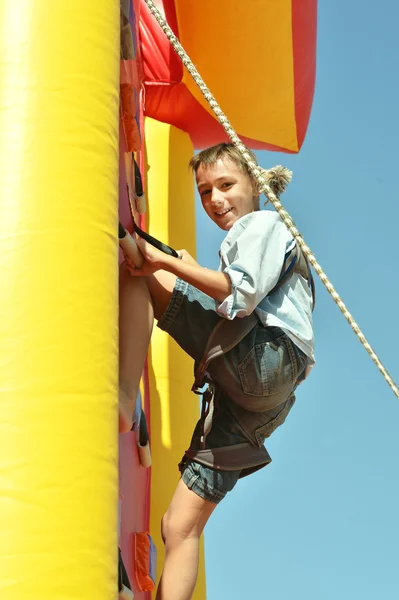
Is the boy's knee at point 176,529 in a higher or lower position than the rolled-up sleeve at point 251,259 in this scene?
lower

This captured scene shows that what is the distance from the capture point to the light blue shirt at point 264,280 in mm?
1649

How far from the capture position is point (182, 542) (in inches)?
66.6

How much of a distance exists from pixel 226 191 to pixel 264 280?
328 mm

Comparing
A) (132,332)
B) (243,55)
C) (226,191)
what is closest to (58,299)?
(132,332)

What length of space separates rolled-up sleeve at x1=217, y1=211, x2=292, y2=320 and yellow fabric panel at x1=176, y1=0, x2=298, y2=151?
106 cm

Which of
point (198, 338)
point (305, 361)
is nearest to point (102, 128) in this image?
point (198, 338)

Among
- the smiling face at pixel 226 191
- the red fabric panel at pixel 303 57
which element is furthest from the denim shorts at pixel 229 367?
the red fabric panel at pixel 303 57

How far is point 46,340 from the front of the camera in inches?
49.9

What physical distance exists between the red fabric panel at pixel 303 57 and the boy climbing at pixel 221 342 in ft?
3.96

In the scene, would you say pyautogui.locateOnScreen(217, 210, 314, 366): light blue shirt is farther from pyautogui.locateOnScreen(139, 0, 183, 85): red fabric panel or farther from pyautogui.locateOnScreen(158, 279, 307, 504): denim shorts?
pyautogui.locateOnScreen(139, 0, 183, 85): red fabric panel

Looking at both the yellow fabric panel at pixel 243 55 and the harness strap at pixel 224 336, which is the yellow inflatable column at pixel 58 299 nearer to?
the harness strap at pixel 224 336

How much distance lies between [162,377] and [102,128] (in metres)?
1.14

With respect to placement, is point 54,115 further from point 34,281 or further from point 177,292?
point 177,292

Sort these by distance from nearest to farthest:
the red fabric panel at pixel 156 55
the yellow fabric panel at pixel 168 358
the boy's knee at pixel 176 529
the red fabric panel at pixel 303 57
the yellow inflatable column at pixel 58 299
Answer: the yellow inflatable column at pixel 58 299 < the boy's knee at pixel 176 529 < the yellow fabric panel at pixel 168 358 < the red fabric panel at pixel 156 55 < the red fabric panel at pixel 303 57
